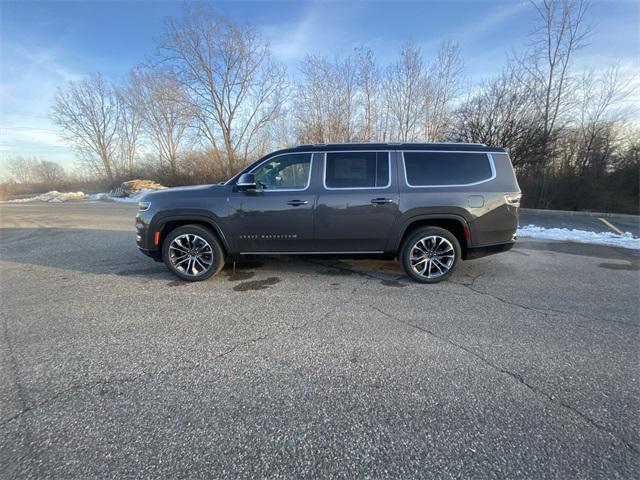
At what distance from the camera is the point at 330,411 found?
1975 mm

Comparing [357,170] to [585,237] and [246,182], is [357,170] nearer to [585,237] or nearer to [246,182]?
[246,182]

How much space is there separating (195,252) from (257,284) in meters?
1.10

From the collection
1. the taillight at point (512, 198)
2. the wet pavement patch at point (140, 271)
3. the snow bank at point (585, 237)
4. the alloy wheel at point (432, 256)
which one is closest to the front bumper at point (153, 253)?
the wet pavement patch at point (140, 271)

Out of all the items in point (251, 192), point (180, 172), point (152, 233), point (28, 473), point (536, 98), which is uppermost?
point (536, 98)

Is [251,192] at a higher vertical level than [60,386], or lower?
higher

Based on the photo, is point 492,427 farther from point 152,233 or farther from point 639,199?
point 639,199

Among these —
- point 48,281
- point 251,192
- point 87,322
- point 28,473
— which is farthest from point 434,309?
point 48,281

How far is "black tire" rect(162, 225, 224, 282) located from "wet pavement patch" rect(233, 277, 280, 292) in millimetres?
542

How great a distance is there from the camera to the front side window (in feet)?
14.1

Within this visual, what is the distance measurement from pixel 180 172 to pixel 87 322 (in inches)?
1037

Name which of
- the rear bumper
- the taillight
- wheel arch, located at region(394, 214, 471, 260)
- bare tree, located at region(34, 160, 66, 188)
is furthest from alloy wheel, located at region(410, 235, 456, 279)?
bare tree, located at region(34, 160, 66, 188)

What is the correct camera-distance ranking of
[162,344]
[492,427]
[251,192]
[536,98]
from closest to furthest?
Result: [492,427], [162,344], [251,192], [536,98]

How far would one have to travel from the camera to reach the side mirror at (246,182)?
13.7ft

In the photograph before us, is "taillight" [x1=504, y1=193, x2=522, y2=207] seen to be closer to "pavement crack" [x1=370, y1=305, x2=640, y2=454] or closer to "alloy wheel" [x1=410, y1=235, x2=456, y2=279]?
"alloy wheel" [x1=410, y1=235, x2=456, y2=279]
